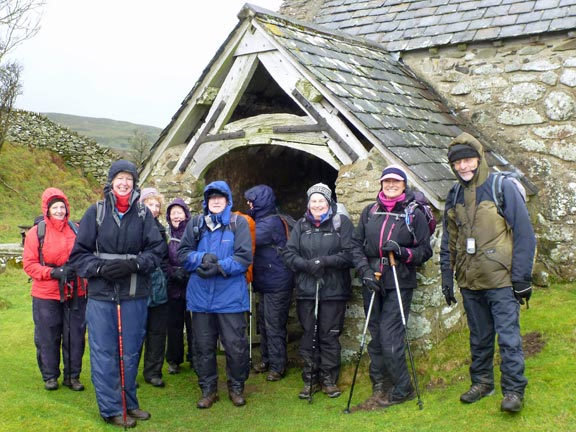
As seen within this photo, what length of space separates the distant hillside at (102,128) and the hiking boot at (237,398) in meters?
69.0

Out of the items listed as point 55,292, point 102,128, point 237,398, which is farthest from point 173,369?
point 102,128

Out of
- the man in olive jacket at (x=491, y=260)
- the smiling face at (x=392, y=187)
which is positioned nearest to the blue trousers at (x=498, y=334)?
the man in olive jacket at (x=491, y=260)

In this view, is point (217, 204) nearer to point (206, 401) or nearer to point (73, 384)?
point (206, 401)

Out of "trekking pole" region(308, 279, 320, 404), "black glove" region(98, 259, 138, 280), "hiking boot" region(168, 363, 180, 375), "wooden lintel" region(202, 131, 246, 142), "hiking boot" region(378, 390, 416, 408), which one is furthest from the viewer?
"wooden lintel" region(202, 131, 246, 142)

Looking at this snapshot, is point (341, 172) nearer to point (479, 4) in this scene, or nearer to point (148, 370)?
point (148, 370)

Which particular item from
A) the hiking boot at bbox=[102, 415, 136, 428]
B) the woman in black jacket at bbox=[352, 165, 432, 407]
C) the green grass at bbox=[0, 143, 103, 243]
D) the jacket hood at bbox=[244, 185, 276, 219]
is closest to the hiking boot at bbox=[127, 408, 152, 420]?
the hiking boot at bbox=[102, 415, 136, 428]

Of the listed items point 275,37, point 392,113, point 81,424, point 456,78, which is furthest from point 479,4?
point 81,424

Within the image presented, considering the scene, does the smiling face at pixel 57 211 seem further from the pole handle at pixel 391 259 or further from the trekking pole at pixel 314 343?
the pole handle at pixel 391 259

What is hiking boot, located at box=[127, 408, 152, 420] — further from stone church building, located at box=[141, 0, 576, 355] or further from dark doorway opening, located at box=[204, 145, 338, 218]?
dark doorway opening, located at box=[204, 145, 338, 218]

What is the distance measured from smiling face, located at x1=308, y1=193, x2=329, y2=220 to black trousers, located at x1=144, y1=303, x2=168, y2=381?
1792 millimetres

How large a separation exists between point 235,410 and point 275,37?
3.64 m

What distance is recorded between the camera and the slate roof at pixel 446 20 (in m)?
7.41

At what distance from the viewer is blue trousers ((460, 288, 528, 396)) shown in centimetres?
419

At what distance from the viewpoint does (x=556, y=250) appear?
7.36m
